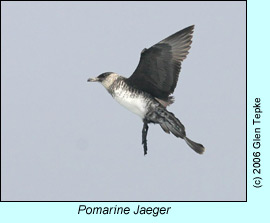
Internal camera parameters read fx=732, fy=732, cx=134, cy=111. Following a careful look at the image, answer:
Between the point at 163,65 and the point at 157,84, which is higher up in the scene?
the point at 163,65

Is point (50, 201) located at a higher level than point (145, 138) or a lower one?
lower

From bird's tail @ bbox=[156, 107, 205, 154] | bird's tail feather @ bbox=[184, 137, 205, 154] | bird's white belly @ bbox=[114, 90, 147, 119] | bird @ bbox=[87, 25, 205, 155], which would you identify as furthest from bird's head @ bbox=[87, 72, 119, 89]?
bird's tail feather @ bbox=[184, 137, 205, 154]

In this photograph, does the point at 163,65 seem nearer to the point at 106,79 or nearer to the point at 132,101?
the point at 132,101

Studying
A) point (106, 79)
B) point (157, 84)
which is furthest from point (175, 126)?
point (106, 79)

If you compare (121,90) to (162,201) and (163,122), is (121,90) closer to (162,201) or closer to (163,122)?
(163,122)

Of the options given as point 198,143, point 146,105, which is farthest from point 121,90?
point 198,143

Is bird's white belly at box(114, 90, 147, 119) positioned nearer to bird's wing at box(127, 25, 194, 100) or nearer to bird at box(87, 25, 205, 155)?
bird at box(87, 25, 205, 155)
